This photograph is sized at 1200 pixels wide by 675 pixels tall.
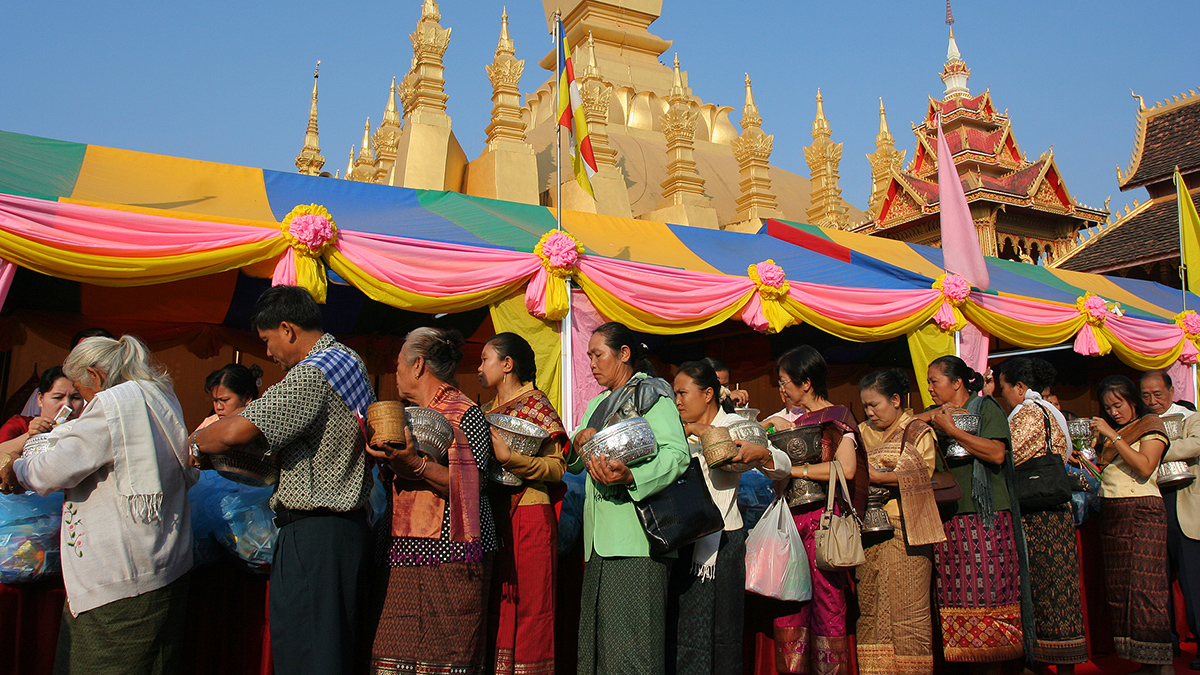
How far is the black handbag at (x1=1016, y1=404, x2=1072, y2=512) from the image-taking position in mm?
3838

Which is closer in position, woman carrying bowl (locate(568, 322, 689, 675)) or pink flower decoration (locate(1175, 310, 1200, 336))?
woman carrying bowl (locate(568, 322, 689, 675))

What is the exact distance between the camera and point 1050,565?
153 inches

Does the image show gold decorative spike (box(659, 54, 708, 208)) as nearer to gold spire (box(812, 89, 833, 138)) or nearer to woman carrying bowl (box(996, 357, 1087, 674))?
gold spire (box(812, 89, 833, 138))

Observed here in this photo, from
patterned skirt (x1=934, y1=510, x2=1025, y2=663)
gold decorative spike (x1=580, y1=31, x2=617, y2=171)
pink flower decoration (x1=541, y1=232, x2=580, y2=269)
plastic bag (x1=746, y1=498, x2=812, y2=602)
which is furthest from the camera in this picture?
gold decorative spike (x1=580, y1=31, x2=617, y2=171)

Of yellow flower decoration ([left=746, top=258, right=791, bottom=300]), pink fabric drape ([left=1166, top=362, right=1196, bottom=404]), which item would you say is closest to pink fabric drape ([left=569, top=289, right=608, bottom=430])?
yellow flower decoration ([left=746, top=258, right=791, bottom=300])

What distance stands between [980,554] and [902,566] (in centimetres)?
40

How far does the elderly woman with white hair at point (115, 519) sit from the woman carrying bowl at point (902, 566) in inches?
100

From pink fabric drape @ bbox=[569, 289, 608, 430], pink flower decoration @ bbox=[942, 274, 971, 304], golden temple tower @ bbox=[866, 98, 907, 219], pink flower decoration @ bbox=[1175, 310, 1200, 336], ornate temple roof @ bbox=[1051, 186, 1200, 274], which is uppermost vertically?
golden temple tower @ bbox=[866, 98, 907, 219]

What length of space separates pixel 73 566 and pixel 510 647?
4.45ft

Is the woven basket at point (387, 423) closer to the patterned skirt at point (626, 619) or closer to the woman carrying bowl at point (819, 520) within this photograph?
the patterned skirt at point (626, 619)

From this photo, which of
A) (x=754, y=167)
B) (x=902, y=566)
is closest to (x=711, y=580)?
(x=902, y=566)

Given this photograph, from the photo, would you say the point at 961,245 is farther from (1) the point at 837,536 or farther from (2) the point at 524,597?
(2) the point at 524,597

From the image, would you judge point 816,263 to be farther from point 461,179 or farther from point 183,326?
point 461,179

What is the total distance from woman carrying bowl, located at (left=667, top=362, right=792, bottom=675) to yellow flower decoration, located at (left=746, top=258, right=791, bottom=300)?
284 centimetres
